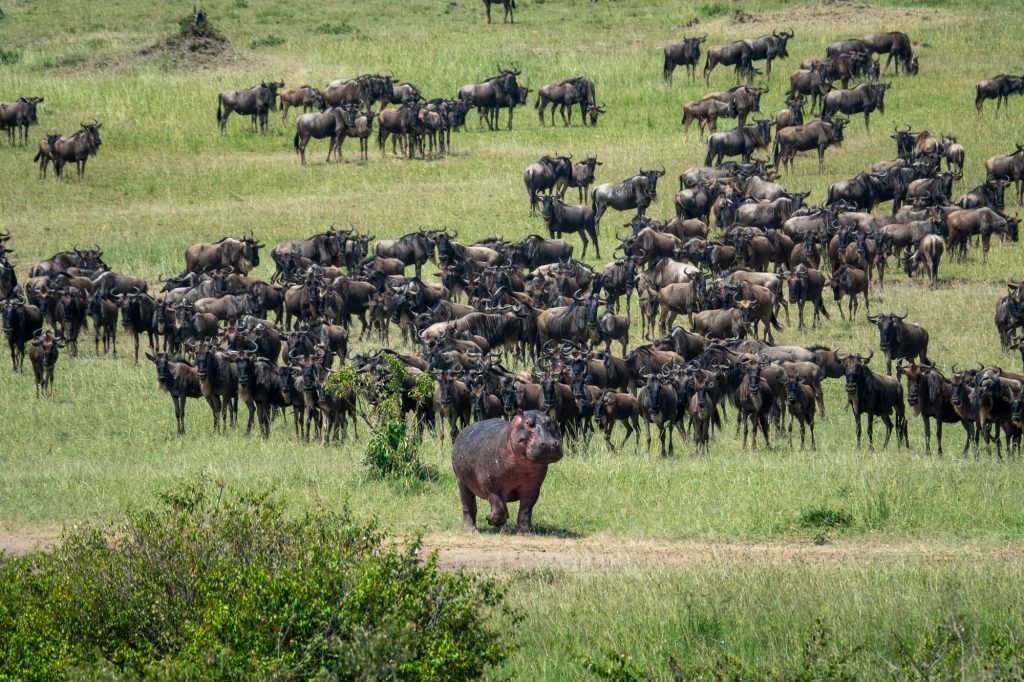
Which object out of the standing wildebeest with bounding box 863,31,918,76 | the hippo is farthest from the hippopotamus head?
the standing wildebeest with bounding box 863,31,918,76

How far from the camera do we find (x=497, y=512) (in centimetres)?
1667

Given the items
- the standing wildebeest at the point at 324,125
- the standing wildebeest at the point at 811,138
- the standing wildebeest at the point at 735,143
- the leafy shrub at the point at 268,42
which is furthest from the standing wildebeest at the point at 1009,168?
the leafy shrub at the point at 268,42

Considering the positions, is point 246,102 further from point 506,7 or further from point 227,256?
point 506,7

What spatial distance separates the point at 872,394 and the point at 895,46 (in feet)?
113

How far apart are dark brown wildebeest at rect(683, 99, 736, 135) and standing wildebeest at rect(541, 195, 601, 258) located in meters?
10.9

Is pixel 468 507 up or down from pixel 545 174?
down

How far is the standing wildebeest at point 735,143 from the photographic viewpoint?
1844 inches

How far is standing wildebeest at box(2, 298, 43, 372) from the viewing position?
30516 millimetres

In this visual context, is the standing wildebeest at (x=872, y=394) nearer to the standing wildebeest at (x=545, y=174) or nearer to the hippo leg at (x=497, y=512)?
the hippo leg at (x=497, y=512)

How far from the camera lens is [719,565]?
49.8 feet

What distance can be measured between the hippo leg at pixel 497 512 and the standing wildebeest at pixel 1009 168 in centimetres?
3023

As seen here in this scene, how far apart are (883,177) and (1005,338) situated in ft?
42.5

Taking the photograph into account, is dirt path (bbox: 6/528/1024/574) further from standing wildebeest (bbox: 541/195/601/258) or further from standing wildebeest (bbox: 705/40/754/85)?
standing wildebeest (bbox: 705/40/754/85)

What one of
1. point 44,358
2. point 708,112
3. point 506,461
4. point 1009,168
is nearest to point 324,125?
point 708,112
